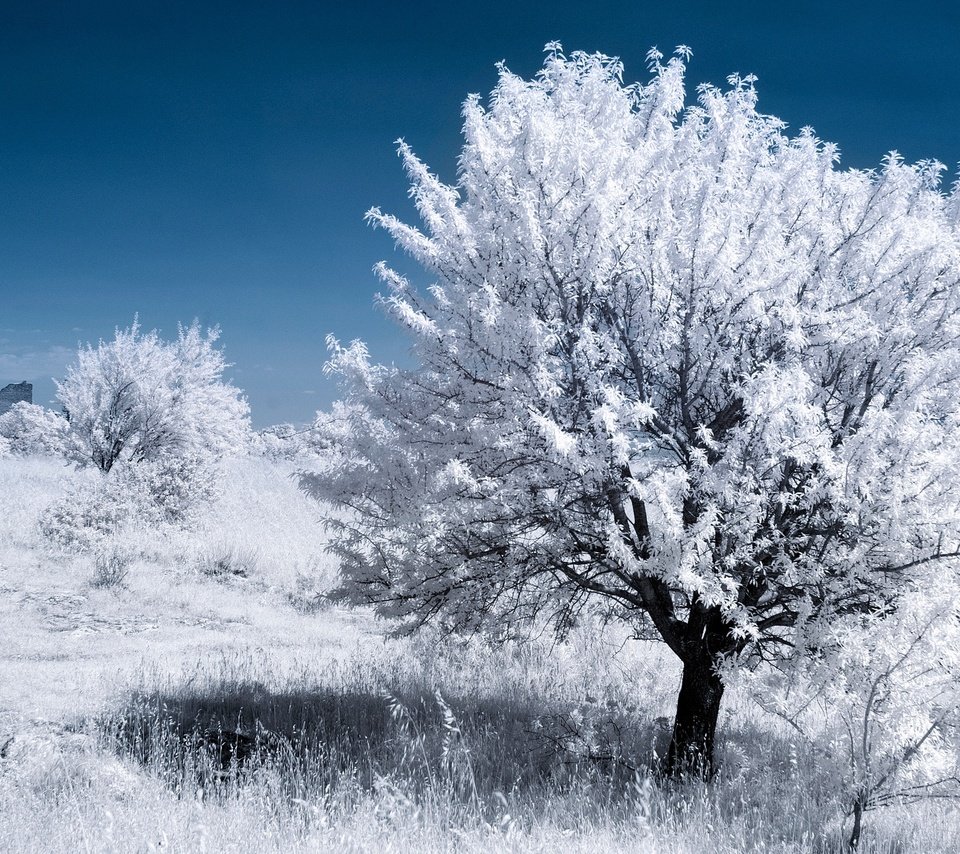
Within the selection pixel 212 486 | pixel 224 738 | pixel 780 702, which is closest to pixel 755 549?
pixel 780 702

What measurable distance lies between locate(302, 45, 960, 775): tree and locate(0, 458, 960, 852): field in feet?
3.88

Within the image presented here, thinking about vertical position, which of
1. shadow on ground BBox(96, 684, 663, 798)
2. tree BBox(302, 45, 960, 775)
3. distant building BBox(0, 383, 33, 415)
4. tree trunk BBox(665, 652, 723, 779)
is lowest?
shadow on ground BBox(96, 684, 663, 798)

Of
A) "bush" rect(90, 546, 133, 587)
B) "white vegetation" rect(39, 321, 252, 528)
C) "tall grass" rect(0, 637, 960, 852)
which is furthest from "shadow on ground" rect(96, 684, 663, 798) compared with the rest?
"white vegetation" rect(39, 321, 252, 528)

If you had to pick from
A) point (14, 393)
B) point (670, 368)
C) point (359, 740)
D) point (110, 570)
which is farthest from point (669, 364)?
point (14, 393)

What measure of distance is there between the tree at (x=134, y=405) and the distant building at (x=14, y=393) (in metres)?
42.9

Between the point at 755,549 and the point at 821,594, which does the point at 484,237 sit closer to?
the point at 755,549

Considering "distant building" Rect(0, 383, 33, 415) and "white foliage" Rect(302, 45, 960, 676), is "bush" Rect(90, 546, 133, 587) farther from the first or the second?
"distant building" Rect(0, 383, 33, 415)

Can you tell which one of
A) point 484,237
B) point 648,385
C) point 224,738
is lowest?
point 224,738

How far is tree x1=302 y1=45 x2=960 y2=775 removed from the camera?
4910 mm

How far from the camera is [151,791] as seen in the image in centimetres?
584

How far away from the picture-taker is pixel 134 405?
26.1 metres

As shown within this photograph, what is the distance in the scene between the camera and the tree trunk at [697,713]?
6.68 m

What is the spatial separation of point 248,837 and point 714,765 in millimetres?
4360

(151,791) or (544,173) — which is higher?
(544,173)
